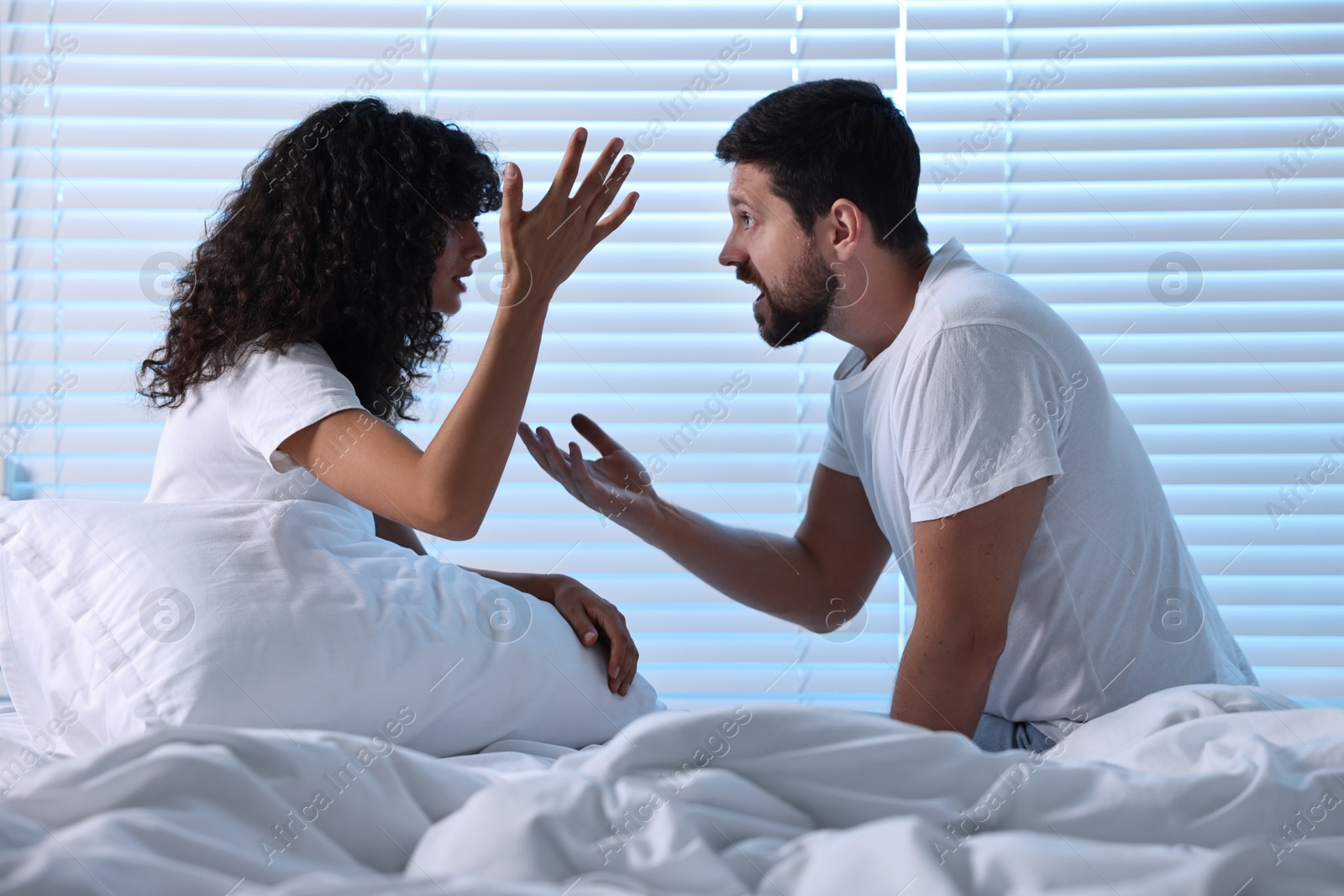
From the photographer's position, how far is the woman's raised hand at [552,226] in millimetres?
983

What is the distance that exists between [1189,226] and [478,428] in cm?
129

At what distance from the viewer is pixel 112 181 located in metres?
1.58

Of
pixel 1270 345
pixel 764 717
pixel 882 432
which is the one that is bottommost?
pixel 764 717

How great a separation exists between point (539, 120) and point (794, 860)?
4.24 feet

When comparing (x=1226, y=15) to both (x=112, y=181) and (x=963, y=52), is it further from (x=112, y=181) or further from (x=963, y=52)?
(x=112, y=181)

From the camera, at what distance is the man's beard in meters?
1.34

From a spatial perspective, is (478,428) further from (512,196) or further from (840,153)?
(840,153)

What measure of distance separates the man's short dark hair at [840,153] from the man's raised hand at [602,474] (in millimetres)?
427

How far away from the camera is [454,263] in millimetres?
1242

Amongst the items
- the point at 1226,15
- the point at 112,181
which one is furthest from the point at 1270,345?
the point at 112,181

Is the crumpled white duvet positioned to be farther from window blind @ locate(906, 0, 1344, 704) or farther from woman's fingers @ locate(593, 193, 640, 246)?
window blind @ locate(906, 0, 1344, 704)

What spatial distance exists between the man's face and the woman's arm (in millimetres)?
410

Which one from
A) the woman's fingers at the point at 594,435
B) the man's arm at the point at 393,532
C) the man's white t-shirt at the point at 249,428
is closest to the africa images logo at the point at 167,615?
the man's white t-shirt at the point at 249,428

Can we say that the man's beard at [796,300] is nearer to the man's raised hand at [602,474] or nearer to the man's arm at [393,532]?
the man's raised hand at [602,474]
